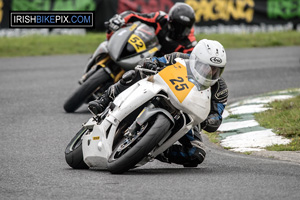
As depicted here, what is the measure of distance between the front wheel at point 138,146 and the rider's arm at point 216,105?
0.70m

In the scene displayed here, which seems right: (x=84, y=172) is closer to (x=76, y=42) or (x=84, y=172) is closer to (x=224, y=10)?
(x=76, y=42)

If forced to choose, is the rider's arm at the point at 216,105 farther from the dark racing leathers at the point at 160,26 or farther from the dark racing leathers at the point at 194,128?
the dark racing leathers at the point at 160,26

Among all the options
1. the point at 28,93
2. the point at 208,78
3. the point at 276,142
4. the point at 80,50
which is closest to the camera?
the point at 208,78

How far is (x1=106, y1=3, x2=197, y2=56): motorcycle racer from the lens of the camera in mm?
10095

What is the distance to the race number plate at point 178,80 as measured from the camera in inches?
248

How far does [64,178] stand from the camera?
20.4ft

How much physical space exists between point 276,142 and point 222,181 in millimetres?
2224

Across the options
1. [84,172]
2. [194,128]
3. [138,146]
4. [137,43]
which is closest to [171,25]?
[137,43]

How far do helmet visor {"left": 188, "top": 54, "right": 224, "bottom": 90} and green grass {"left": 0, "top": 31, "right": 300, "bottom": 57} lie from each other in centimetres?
1233

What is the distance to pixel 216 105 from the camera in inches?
266

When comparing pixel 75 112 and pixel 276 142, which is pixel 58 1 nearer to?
pixel 75 112

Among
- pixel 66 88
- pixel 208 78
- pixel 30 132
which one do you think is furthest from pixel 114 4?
pixel 208 78

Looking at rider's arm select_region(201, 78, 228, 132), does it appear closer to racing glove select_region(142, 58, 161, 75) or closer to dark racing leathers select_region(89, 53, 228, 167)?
dark racing leathers select_region(89, 53, 228, 167)

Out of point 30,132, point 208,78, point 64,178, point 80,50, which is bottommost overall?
point 80,50
